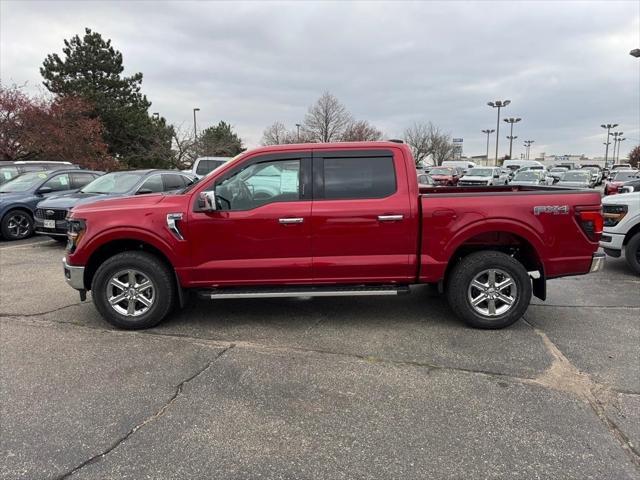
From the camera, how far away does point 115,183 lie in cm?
1045

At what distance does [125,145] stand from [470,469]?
135 ft

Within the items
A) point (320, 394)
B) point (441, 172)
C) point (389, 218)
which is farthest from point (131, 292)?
point (441, 172)

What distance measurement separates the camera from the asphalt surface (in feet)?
9.02

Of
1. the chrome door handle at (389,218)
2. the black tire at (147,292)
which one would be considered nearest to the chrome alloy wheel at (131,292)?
the black tire at (147,292)

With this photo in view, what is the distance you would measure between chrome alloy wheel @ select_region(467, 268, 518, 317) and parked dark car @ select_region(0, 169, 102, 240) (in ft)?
34.6

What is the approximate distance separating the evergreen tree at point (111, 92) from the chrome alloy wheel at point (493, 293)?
3622 centimetres

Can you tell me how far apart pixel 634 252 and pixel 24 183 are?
43.8 ft

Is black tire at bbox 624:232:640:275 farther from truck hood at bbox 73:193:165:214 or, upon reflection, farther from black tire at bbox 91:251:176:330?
truck hood at bbox 73:193:165:214

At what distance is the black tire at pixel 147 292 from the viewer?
478cm

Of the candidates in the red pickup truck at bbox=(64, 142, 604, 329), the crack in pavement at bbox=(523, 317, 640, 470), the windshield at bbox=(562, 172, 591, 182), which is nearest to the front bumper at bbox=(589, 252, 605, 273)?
→ the red pickup truck at bbox=(64, 142, 604, 329)

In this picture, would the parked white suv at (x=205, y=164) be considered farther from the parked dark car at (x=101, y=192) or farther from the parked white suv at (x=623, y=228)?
the parked white suv at (x=623, y=228)

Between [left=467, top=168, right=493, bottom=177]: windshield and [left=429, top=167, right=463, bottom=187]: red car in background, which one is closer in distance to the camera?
[left=429, top=167, right=463, bottom=187]: red car in background

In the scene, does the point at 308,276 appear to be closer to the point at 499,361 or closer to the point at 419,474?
the point at 499,361

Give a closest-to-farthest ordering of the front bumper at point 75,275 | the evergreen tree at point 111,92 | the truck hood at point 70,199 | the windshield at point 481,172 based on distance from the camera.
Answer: the front bumper at point 75,275 → the truck hood at point 70,199 → the windshield at point 481,172 → the evergreen tree at point 111,92
